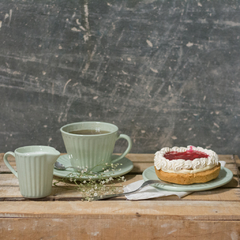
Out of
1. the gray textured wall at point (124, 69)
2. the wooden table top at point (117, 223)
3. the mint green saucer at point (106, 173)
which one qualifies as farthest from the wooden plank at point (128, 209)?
the gray textured wall at point (124, 69)

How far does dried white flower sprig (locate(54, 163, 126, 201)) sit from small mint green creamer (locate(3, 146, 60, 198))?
0.09m

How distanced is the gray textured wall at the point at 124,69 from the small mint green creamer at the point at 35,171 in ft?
1.71

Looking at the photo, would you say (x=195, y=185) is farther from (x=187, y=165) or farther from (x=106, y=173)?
(x=106, y=173)

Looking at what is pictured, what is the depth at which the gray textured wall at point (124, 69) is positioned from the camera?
118 cm

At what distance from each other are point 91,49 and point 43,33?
0.68 ft

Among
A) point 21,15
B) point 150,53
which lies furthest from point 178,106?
point 21,15

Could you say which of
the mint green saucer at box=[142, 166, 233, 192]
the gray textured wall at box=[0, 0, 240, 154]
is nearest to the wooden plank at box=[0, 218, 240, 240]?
the mint green saucer at box=[142, 166, 233, 192]

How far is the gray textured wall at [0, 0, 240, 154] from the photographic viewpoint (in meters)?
1.18

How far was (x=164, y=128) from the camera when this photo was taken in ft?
4.19

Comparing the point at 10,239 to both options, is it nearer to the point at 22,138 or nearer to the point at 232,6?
the point at 22,138

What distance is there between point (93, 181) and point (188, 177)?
0.87ft

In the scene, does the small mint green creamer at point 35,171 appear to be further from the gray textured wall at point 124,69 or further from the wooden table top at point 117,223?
the gray textured wall at point 124,69

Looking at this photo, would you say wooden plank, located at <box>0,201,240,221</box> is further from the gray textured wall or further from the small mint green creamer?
the gray textured wall

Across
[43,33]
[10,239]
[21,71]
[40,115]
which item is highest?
[43,33]
